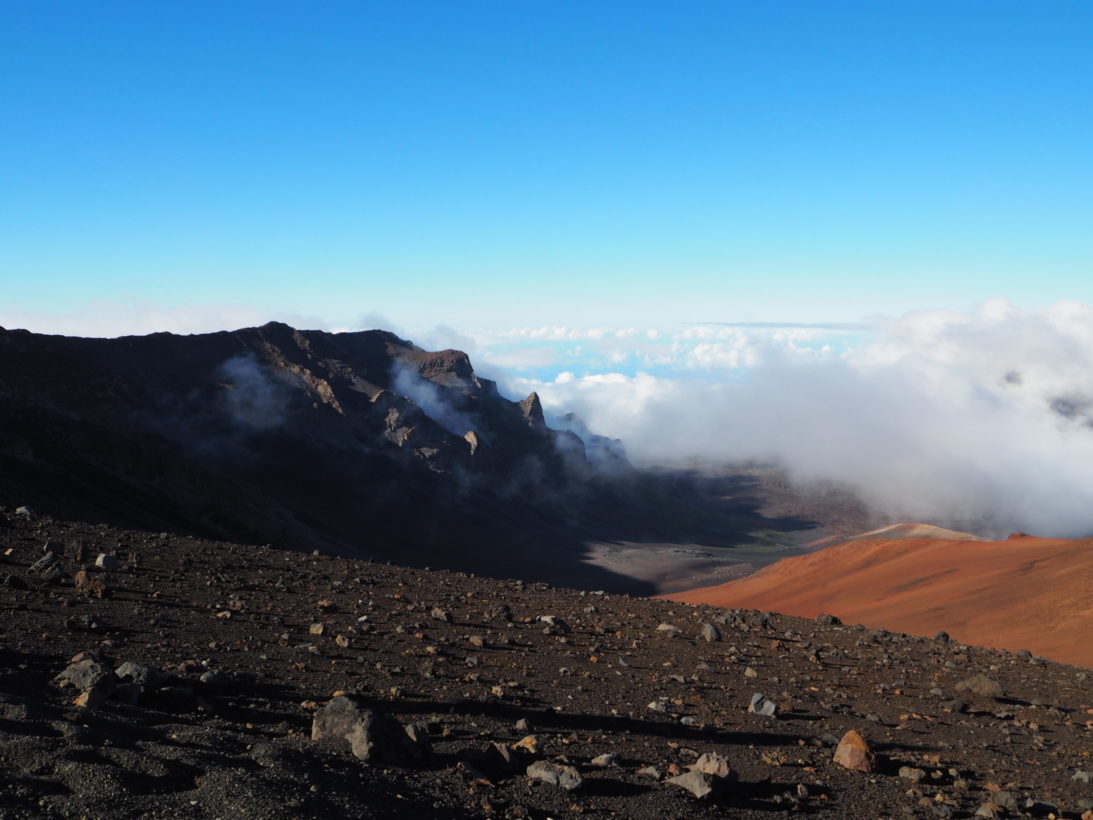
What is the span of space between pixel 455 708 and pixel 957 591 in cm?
2756

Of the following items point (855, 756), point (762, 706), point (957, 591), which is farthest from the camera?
point (957, 591)

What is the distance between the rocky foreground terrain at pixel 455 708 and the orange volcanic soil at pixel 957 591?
830 centimetres

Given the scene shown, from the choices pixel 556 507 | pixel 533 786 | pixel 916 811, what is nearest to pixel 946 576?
pixel 916 811

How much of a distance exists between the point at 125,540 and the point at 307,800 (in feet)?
39.6

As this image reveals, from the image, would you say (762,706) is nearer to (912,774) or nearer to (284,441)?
(912,774)

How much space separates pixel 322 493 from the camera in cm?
7494

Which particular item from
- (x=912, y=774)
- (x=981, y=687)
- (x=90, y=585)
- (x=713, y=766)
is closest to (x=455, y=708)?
(x=713, y=766)

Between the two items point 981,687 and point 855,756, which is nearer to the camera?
point 855,756

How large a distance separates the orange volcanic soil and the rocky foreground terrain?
830cm

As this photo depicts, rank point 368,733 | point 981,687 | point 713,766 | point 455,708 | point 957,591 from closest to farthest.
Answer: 1. point 368,733
2. point 713,766
3. point 455,708
4. point 981,687
5. point 957,591

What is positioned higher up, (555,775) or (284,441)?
(284,441)

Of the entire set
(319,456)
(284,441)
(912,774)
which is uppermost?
(284,441)

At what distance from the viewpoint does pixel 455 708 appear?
8.38 m

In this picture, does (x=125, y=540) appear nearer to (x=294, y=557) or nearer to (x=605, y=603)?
(x=294, y=557)
